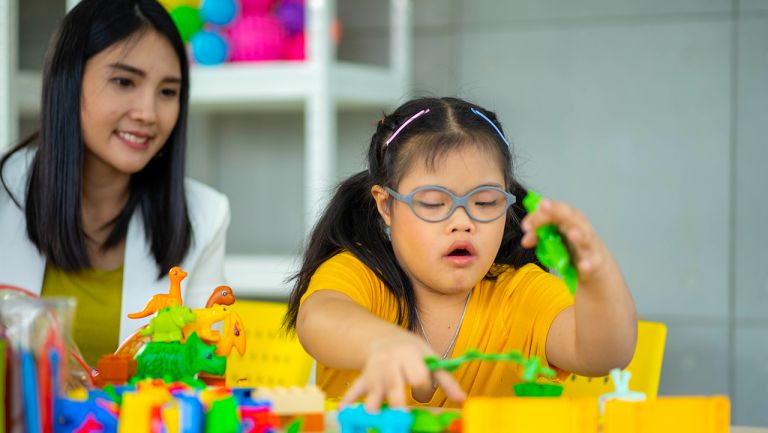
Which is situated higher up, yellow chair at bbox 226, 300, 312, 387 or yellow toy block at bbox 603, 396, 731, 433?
yellow toy block at bbox 603, 396, 731, 433

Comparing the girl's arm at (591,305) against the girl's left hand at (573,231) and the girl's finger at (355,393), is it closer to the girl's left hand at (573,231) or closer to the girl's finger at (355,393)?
the girl's left hand at (573,231)

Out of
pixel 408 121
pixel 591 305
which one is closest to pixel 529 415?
pixel 591 305

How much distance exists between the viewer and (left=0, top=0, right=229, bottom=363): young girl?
1770 mm

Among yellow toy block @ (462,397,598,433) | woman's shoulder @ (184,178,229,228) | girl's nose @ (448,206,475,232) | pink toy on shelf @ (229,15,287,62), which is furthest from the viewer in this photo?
pink toy on shelf @ (229,15,287,62)

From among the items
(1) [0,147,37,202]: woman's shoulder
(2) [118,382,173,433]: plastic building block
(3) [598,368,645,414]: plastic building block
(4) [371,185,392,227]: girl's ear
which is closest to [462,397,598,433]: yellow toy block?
(3) [598,368,645,414]: plastic building block

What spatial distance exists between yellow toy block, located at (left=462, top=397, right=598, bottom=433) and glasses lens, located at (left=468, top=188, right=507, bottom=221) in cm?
52

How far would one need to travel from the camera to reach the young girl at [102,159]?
1770mm

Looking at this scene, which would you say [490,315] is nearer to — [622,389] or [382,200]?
[382,200]

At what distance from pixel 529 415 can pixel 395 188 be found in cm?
68

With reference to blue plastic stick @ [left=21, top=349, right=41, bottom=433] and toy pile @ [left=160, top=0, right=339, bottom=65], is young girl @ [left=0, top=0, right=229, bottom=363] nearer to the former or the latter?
toy pile @ [left=160, top=0, right=339, bottom=65]

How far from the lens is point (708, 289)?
261cm

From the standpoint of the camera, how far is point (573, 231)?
846 mm

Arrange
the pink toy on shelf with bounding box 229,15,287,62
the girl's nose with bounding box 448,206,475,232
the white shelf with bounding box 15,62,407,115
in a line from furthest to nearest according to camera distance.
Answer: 1. the pink toy on shelf with bounding box 229,15,287,62
2. the white shelf with bounding box 15,62,407,115
3. the girl's nose with bounding box 448,206,475,232

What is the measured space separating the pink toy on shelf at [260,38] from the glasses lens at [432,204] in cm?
150
